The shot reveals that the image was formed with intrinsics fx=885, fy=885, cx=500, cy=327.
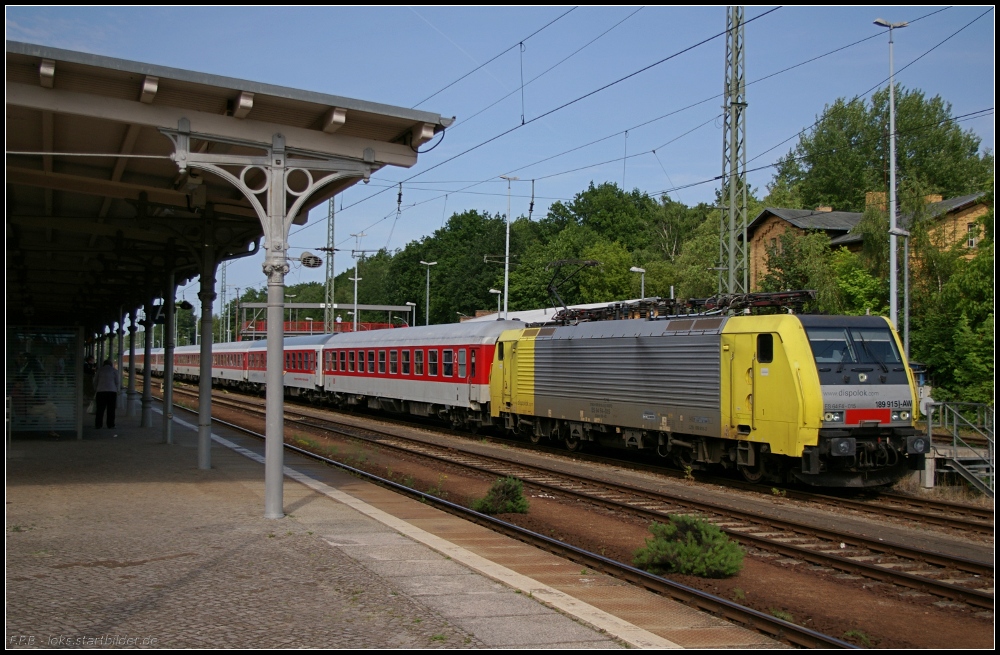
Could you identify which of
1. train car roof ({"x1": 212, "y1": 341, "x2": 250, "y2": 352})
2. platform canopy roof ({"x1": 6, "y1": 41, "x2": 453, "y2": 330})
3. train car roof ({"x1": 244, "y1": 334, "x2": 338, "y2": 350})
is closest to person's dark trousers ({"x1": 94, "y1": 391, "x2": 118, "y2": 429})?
platform canopy roof ({"x1": 6, "y1": 41, "x2": 453, "y2": 330})

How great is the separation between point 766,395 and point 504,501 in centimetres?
448

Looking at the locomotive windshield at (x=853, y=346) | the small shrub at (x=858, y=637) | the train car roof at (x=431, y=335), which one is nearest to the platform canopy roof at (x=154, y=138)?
the locomotive windshield at (x=853, y=346)

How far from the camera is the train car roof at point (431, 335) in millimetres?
23250

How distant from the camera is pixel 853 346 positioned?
44.6 feet

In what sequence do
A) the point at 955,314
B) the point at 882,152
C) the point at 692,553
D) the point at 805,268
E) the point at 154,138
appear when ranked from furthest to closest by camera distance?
the point at 882,152 → the point at 805,268 → the point at 955,314 → the point at 154,138 → the point at 692,553

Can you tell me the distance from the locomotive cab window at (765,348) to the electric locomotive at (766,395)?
0.02 meters

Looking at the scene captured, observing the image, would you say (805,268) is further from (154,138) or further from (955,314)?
(154,138)

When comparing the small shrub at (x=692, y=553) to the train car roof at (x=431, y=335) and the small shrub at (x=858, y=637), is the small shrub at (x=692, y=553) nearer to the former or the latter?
the small shrub at (x=858, y=637)

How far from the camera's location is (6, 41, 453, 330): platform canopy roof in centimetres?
910

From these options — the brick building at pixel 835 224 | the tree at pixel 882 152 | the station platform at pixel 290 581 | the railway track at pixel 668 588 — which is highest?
the tree at pixel 882 152

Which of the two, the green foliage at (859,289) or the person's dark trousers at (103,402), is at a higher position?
the green foliage at (859,289)

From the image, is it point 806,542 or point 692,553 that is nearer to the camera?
point 692,553

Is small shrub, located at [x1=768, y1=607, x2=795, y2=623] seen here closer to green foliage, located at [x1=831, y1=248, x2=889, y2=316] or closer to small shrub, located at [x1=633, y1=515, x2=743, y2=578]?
small shrub, located at [x1=633, y1=515, x2=743, y2=578]

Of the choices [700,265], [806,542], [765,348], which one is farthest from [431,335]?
[700,265]
